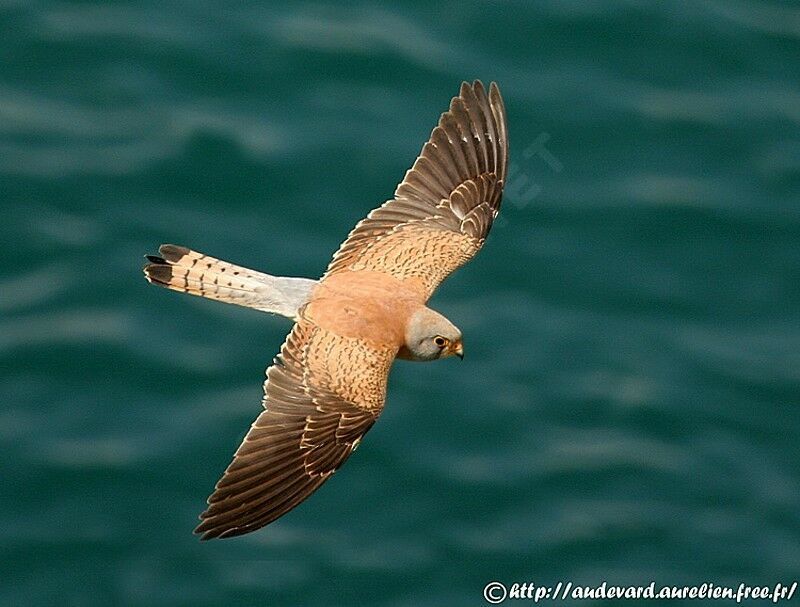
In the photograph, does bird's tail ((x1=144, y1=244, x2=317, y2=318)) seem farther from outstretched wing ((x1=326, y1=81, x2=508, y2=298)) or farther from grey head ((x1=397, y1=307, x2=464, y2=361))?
outstretched wing ((x1=326, y1=81, x2=508, y2=298))

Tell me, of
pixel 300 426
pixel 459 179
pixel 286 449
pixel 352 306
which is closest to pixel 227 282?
pixel 352 306

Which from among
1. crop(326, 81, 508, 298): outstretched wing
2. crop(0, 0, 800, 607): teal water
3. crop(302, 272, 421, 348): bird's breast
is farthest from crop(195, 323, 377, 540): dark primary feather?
crop(0, 0, 800, 607): teal water

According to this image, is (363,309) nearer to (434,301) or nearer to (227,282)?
(227,282)

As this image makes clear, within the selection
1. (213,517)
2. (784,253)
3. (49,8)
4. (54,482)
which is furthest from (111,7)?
(213,517)

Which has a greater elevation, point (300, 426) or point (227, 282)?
point (227, 282)

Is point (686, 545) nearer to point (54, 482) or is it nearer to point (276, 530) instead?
point (276, 530)
